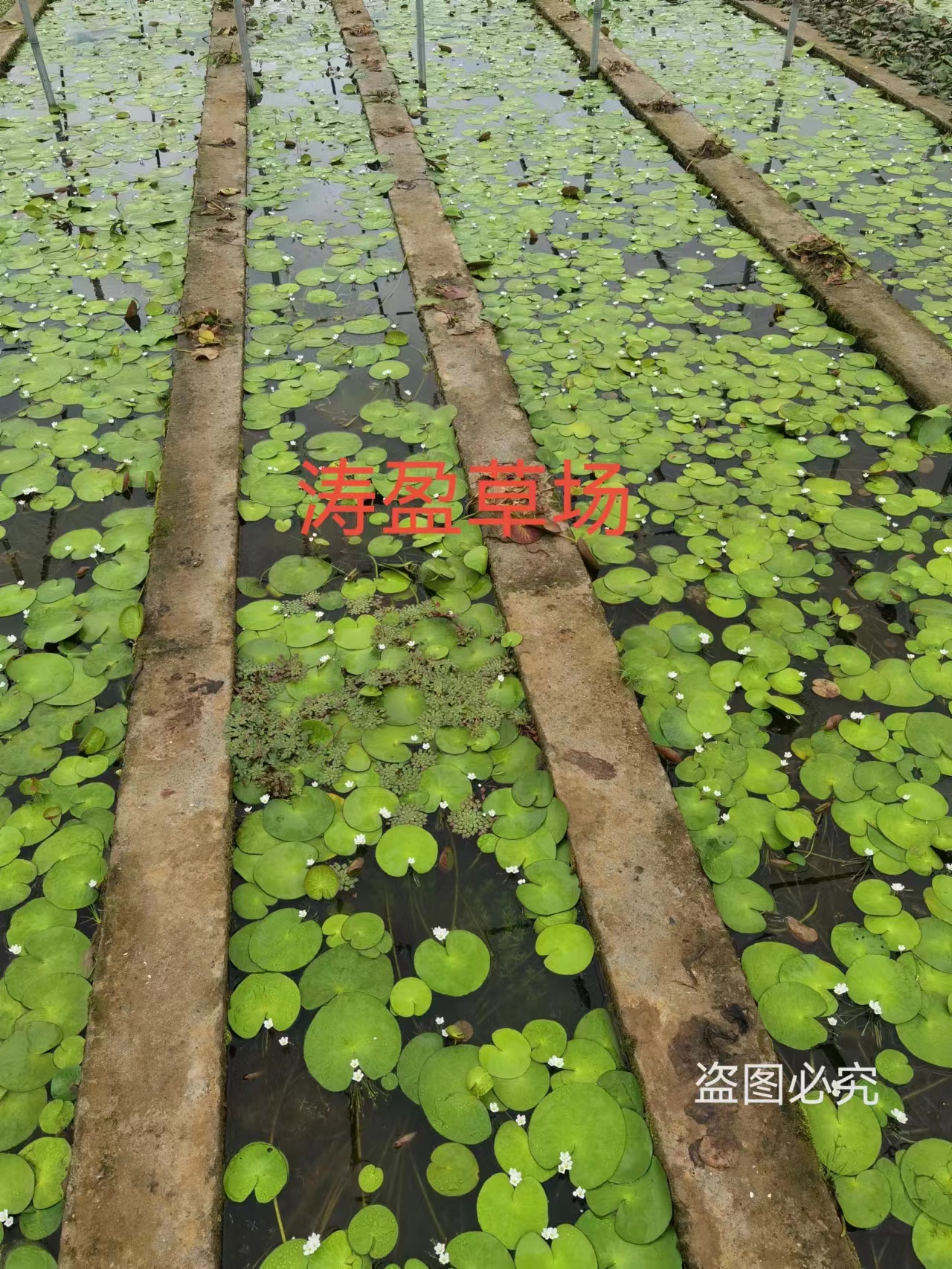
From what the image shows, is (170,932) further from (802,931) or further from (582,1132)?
(802,931)

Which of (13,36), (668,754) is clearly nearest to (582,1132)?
(668,754)

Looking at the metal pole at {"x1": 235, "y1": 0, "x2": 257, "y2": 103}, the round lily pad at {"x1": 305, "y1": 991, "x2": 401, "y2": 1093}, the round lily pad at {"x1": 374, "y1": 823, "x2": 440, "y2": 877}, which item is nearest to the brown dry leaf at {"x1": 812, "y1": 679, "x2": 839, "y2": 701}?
the round lily pad at {"x1": 374, "y1": 823, "x2": 440, "y2": 877}

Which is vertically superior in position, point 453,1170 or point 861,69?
point 861,69

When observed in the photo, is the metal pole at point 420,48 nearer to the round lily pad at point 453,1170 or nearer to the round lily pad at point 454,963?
the round lily pad at point 454,963

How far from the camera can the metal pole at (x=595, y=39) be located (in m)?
7.27

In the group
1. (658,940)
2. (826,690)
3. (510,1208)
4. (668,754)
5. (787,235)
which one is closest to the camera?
(510,1208)

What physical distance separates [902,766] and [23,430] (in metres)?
4.00

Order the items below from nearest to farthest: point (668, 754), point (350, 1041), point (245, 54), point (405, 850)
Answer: point (350, 1041), point (405, 850), point (668, 754), point (245, 54)

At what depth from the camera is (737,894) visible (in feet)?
7.42

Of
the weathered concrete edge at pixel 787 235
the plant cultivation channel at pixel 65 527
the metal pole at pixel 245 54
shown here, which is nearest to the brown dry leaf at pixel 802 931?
the plant cultivation channel at pixel 65 527

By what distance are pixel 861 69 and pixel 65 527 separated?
28.6 feet

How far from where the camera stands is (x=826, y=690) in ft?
9.05

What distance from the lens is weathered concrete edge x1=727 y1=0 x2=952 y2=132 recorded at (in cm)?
698

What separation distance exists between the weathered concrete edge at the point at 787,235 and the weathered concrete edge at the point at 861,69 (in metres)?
2.01
